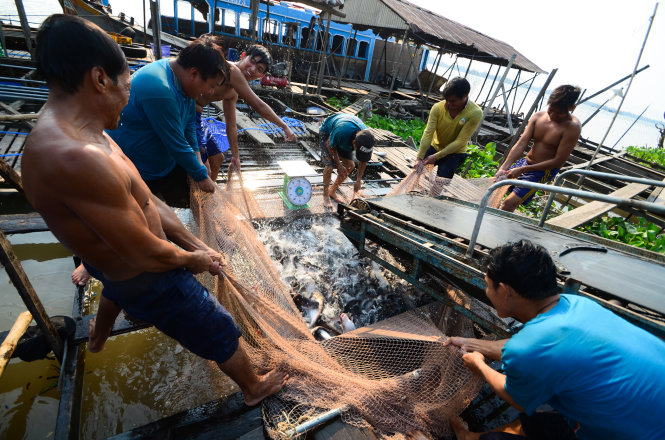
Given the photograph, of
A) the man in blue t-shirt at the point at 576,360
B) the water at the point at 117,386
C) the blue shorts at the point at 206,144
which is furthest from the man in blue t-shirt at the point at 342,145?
the water at the point at 117,386

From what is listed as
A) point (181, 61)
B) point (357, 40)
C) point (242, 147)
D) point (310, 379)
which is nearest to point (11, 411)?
point (310, 379)

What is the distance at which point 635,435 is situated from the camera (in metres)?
1.56

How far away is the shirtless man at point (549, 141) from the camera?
4434mm

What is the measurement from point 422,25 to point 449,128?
9.81 metres

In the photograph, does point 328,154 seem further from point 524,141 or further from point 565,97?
point 565,97

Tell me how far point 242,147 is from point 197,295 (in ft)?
19.5

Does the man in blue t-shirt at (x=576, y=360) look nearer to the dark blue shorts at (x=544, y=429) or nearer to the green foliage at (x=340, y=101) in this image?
the dark blue shorts at (x=544, y=429)

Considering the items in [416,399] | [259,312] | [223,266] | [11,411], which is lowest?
[11,411]

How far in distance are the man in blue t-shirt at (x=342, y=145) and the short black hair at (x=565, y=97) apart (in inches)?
104

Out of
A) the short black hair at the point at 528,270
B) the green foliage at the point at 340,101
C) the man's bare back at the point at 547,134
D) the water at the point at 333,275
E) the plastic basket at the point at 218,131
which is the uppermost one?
the man's bare back at the point at 547,134

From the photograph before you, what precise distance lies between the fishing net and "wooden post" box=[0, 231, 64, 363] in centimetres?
116

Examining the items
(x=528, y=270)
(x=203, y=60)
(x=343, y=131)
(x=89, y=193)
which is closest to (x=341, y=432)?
(x=528, y=270)

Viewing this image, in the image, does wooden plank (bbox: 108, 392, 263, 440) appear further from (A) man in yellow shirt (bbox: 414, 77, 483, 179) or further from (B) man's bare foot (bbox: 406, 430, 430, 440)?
(A) man in yellow shirt (bbox: 414, 77, 483, 179)

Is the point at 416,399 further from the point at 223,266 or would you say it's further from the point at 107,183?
the point at 107,183
